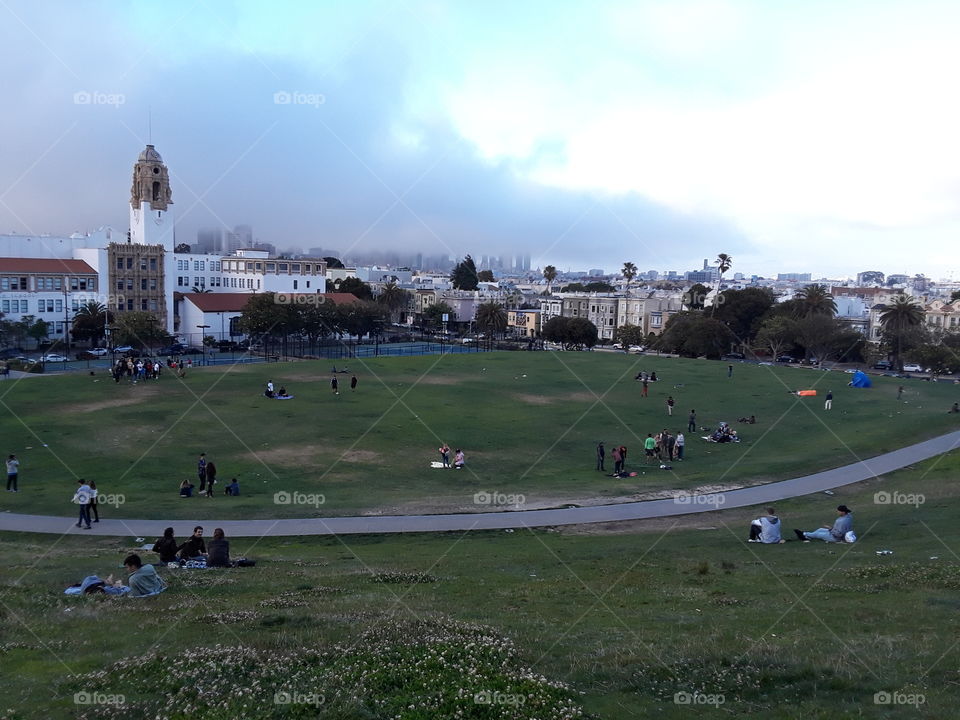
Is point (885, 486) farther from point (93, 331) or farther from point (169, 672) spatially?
point (93, 331)

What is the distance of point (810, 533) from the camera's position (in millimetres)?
20516

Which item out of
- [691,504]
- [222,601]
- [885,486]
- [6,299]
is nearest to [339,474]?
[691,504]

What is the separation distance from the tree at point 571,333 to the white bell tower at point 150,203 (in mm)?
55145

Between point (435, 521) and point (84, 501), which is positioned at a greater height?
point (84, 501)

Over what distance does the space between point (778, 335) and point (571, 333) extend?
29.7 m

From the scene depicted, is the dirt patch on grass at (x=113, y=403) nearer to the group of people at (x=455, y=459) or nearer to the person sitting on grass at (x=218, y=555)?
the group of people at (x=455, y=459)

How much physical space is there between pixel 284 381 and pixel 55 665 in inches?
1743

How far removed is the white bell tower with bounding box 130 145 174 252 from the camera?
102 metres

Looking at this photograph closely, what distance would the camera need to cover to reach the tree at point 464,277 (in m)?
182

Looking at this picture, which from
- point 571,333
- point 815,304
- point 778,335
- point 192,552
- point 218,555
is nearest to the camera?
point 218,555

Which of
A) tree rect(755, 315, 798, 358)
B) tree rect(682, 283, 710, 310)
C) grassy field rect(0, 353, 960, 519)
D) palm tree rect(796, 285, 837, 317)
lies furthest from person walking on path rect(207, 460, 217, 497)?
tree rect(682, 283, 710, 310)

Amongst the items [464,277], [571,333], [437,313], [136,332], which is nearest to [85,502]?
[136,332]

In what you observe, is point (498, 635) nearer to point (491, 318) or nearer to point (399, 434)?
point (399, 434)

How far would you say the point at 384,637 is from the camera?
11.0m
